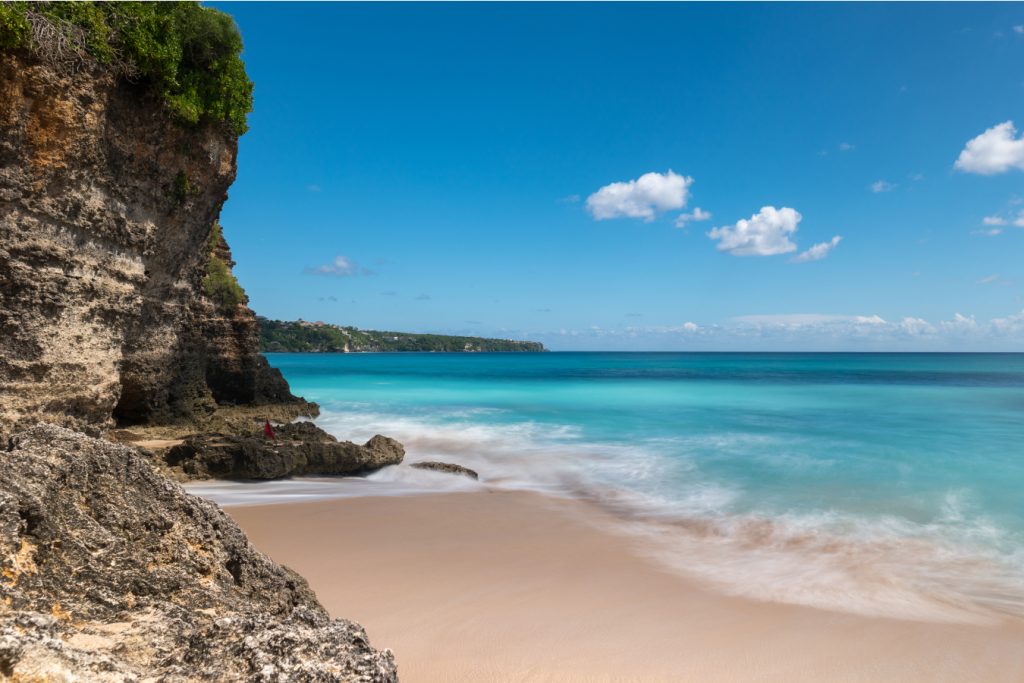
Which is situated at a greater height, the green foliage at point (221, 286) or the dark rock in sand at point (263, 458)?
the green foliage at point (221, 286)

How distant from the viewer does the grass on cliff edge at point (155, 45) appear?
8.34m

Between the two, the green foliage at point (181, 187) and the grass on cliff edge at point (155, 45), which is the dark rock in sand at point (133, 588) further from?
the green foliage at point (181, 187)

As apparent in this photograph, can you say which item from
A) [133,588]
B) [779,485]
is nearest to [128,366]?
[133,588]

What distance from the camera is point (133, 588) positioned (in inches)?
112

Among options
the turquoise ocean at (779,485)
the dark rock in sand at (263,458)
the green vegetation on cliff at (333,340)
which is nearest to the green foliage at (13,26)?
the dark rock in sand at (263,458)

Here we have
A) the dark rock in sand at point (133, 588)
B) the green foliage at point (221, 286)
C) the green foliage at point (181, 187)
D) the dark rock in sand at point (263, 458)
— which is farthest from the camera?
the green foliage at point (221, 286)

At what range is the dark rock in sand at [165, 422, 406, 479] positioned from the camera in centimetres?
1027

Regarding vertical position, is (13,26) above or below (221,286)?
above

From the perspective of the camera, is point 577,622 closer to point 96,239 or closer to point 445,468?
point 445,468

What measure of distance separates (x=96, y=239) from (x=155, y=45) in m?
3.60

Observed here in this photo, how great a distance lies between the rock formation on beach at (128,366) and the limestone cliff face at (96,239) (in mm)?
33

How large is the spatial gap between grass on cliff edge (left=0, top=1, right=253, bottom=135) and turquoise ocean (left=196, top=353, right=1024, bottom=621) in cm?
710

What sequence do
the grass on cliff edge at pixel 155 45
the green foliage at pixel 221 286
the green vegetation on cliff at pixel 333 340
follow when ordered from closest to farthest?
the grass on cliff edge at pixel 155 45 < the green foliage at pixel 221 286 < the green vegetation on cliff at pixel 333 340

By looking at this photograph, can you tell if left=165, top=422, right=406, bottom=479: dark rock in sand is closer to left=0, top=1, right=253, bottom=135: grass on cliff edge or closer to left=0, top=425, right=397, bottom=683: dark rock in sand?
left=0, top=1, right=253, bottom=135: grass on cliff edge
